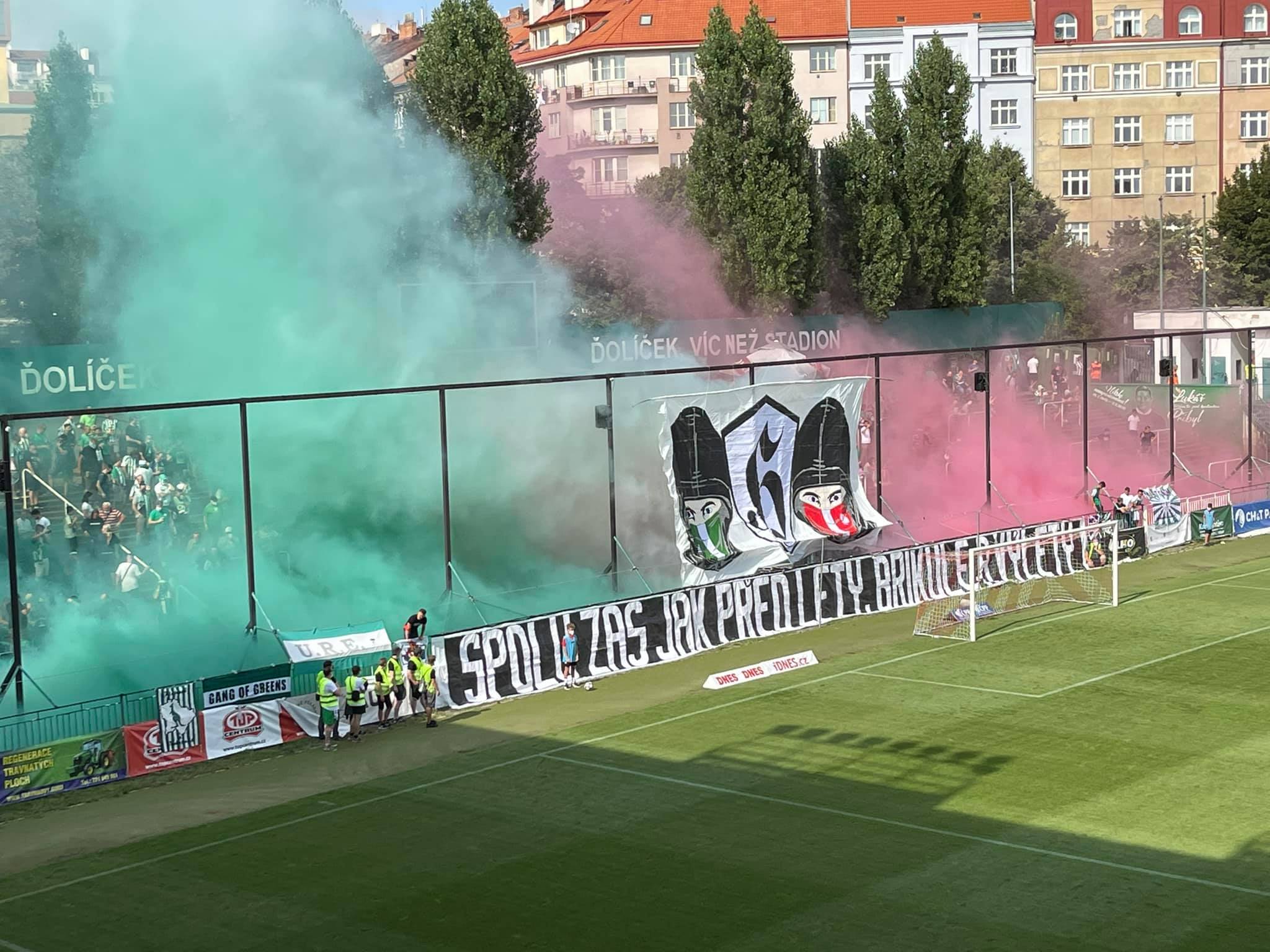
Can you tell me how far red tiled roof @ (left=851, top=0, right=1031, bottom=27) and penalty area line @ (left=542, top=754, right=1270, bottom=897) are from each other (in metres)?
93.2

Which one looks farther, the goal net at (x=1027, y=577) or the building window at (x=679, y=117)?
the building window at (x=679, y=117)

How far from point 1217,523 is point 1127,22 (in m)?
75.2

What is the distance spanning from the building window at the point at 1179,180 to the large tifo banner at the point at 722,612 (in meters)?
74.5

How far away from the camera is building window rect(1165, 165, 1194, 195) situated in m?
110

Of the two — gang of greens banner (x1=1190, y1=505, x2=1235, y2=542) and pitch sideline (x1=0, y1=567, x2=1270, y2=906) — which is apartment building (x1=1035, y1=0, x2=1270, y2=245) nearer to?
gang of greens banner (x1=1190, y1=505, x2=1235, y2=542)

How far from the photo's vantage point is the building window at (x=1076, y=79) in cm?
11088

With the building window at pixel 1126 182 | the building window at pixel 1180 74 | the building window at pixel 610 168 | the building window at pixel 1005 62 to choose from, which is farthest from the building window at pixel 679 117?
the building window at pixel 1180 74

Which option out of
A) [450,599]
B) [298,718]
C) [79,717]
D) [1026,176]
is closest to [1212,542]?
[450,599]

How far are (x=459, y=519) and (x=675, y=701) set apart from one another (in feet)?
42.4

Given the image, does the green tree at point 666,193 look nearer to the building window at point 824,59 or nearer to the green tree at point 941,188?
the green tree at point 941,188

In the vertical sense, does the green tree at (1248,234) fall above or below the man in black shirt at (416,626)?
above

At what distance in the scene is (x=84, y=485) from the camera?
37.3 m

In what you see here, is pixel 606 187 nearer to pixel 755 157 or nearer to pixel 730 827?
pixel 755 157

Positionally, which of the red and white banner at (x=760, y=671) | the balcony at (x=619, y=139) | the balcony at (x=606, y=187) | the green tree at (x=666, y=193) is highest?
the balcony at (x=619, y=139)
